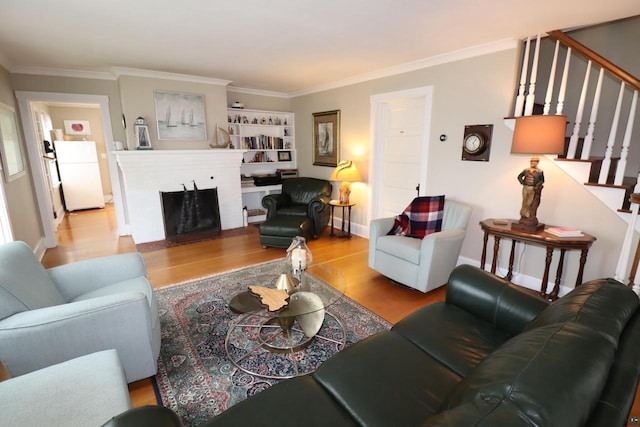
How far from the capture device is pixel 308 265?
234 centimetres

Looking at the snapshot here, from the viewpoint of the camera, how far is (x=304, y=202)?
4.97m

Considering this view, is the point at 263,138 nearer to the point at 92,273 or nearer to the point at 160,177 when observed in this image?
the point at 160,177

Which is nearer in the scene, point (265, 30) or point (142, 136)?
point (265, 30)

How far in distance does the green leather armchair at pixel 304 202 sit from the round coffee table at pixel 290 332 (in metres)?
2.04

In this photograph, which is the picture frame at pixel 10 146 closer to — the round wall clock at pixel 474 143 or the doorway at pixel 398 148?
the doorway at pixel 398 148

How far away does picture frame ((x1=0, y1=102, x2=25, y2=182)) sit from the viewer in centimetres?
317

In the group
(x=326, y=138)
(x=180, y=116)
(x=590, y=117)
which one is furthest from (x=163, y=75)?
(x=590, y=117)

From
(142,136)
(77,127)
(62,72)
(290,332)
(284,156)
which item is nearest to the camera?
(290,332)

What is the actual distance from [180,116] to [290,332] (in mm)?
3732

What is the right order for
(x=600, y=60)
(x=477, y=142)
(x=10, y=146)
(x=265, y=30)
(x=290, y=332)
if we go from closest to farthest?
(x=290, y=332)
(x=600, y=60)
(x=265, y=30)
(x=477, y=142)
(x=10, y=146)

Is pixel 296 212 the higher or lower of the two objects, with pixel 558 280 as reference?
higher

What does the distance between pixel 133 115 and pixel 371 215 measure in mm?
3619

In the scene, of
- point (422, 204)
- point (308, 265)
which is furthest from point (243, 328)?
point (422, 204)

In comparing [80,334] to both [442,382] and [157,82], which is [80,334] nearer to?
[442,382]
